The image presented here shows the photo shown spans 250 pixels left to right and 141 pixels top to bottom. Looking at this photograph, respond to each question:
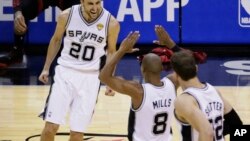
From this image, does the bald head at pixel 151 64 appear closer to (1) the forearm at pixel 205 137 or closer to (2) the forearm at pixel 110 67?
(2) the forearm at pixel 110 67

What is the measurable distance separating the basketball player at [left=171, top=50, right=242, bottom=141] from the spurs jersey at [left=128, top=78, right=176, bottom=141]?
1.74ft

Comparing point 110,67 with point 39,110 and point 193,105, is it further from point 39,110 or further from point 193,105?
point 39,110

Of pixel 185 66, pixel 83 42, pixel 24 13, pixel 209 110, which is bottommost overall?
pixel 24 13

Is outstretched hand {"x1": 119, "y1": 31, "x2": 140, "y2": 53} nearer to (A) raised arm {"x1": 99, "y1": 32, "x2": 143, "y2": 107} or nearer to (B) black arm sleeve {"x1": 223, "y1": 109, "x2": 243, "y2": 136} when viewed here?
(A) raised arm {"x1": 99, "y1": 32, "x2": 143, "y2": 107}

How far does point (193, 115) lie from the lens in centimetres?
415

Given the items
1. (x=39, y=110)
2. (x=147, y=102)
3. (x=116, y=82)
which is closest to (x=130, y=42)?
(x=116, y=82)

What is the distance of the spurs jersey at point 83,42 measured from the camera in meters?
6.30

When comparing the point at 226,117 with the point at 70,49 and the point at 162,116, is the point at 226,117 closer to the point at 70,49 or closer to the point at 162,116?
the point at 162,116

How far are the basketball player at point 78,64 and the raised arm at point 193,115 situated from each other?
1.99 meters

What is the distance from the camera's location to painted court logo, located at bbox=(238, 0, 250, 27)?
1169cm

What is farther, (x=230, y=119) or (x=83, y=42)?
(x=83, y=42)

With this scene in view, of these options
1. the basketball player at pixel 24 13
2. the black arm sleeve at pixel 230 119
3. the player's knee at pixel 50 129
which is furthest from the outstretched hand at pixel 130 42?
the basketball player at pixel 24 13

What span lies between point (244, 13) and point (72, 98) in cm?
613

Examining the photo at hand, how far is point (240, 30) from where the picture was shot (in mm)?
11867
